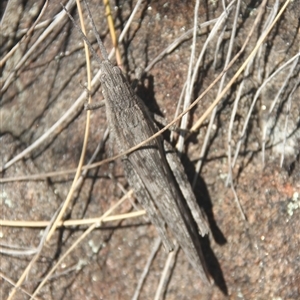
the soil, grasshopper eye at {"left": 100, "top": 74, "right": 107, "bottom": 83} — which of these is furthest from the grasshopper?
the soil

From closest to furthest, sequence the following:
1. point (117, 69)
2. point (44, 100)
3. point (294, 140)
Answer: point (117, 69) → point (294, 140) → point (44, 100)

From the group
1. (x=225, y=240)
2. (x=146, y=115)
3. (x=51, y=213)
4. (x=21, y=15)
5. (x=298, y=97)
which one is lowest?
(x=225, y=240)

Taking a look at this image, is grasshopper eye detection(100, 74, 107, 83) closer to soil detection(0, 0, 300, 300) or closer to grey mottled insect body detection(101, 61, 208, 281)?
grey mottled insect body detection(101, 61, 208, 281)

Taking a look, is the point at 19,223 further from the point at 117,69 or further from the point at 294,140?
the point at 294,140

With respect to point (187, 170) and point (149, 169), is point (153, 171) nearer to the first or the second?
point (149, 169)

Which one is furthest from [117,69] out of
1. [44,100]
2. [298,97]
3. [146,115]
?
[298,97]

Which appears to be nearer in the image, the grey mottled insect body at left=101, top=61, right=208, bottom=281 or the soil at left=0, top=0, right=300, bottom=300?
the grey mottled insect body at left=101, top=61, right=208, bottom=281

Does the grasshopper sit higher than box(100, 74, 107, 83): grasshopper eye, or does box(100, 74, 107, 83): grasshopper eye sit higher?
box(100, 74, 107, 83): grasshopper eye

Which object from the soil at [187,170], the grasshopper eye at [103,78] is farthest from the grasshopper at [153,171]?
the soil at [187,170]

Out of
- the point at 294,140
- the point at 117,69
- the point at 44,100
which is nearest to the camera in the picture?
the point at 117,69
